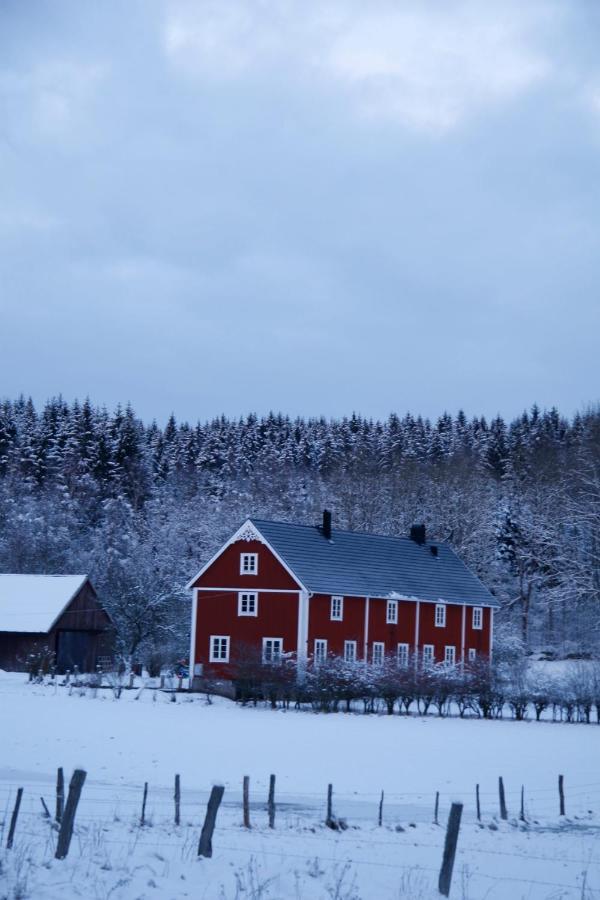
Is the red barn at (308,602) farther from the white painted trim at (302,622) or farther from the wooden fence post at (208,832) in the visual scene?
the wooden fence post at (208,832)

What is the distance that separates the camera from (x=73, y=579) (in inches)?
2258

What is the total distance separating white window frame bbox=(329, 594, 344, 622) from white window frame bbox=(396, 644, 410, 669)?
3.43m

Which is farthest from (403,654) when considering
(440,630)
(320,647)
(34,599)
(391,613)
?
(34,599)

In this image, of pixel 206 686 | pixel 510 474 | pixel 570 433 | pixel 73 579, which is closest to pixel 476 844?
pixel 206 686

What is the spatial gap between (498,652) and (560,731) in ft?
80.9

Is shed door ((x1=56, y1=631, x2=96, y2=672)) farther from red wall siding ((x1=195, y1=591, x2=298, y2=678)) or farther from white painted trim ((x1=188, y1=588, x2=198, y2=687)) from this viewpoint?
red wall siding ((x1=195, y1=591, x2=298, y2=678))

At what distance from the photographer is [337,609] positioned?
165 feet

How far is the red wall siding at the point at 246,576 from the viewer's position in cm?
4950

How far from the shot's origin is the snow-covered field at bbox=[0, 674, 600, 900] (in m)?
13.2

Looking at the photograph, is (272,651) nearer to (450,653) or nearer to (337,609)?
(337,609)

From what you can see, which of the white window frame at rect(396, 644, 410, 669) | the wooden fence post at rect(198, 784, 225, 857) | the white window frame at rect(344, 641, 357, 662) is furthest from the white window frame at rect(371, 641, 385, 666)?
the wooden fence post at rect(198, 784, 225, 857)

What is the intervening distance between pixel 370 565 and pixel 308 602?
633cm

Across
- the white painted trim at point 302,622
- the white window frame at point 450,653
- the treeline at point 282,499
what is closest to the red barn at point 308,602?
the white painted trim at point 302,622

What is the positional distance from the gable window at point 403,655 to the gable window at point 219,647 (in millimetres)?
8368
